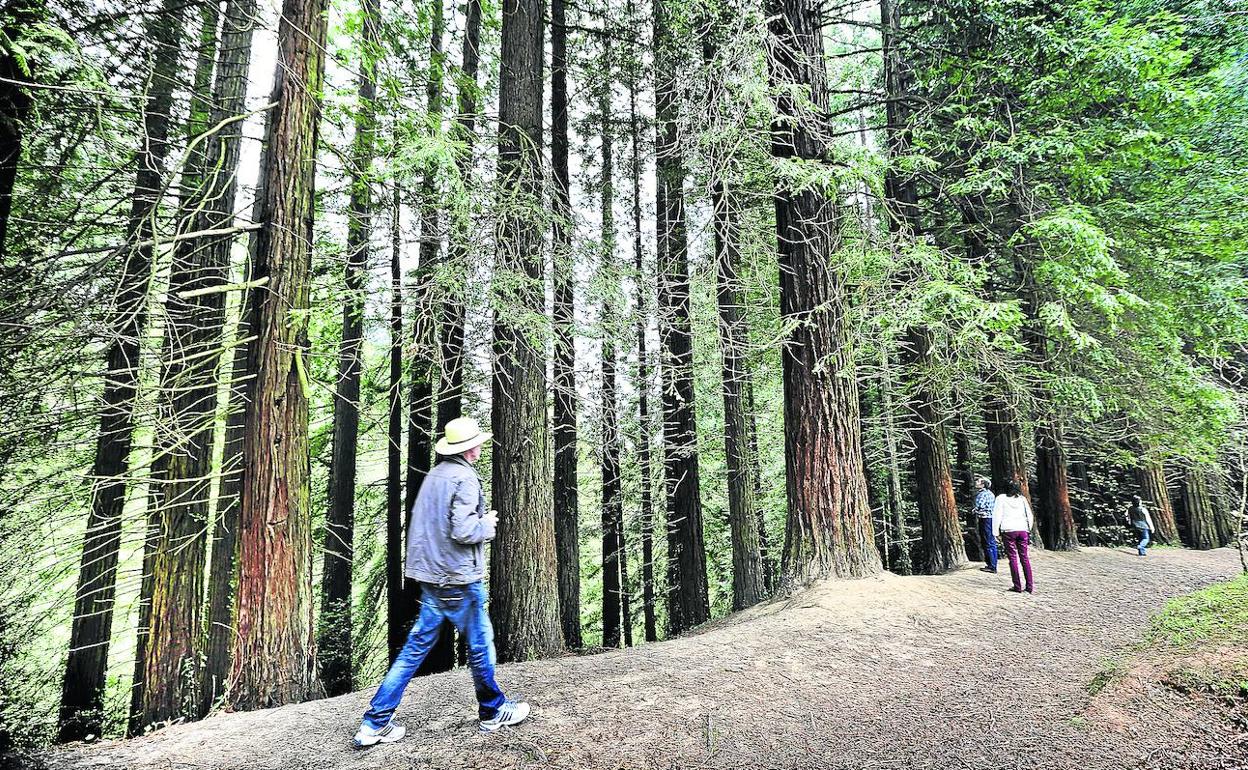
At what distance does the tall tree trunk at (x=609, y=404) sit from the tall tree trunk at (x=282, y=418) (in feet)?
10.7

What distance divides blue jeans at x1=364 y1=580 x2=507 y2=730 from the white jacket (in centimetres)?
721

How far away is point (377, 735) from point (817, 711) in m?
2.93

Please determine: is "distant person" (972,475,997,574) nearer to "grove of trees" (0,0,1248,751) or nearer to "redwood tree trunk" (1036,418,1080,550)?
"grove of trees" (0,0,1248,751)

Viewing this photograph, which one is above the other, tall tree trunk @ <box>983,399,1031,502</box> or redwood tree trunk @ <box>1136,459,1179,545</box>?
tall tree trunk @ <box>983,399,1031,502</box>

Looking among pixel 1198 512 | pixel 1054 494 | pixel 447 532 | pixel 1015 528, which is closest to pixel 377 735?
pixel 447 532

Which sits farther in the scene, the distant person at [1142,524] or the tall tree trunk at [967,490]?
the tall tree trunk at [967,490]

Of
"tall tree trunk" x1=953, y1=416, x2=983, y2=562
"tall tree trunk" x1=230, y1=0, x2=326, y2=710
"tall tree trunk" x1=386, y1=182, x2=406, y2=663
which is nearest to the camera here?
"tall tree trunk" x1=230, y1=0, x2=326, y2=710

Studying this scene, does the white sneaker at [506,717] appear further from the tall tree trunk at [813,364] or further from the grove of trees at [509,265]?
the tall tree trunk at [813,364]

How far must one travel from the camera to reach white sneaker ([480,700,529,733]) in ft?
12.2

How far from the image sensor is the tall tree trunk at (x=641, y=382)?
7.69 metres

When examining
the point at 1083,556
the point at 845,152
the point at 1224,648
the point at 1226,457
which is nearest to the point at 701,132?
the point at 845,152

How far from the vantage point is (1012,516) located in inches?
301

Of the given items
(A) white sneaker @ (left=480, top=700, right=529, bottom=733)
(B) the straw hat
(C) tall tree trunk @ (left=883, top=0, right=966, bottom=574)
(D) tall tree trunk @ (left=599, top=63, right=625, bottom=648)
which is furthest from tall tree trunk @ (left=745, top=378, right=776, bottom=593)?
(A) white sneaker @ (left=480, top=700, right=529, bottom=733)

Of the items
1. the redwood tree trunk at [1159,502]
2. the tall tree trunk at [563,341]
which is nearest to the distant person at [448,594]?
the tall tree trunk at [563,341]
